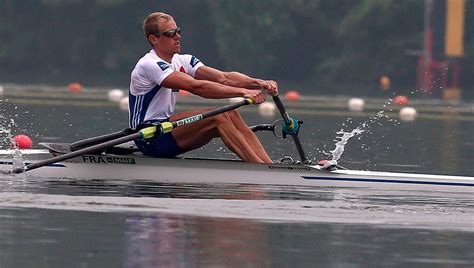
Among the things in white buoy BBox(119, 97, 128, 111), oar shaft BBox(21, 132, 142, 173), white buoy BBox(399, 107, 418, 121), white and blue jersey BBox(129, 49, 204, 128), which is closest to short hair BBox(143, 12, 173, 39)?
white and blue jersey BBox(129, 49, 204, 128)

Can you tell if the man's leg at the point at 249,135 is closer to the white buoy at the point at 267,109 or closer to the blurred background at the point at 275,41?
the white buoy at the point at 267,109

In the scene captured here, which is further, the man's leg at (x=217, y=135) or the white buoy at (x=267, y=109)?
the white buoy at (x=267, y=109)

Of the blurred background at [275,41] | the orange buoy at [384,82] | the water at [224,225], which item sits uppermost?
the blurred background at [275,41]

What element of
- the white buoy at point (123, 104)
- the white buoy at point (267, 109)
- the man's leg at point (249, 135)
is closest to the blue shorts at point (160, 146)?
the man's leg at point (249, 135)

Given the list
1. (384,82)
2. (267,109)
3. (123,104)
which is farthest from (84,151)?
(384,82)

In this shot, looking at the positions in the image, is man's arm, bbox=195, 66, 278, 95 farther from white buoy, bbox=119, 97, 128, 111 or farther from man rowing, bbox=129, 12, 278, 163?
white buoy, bbox=119, 97, 128, 111

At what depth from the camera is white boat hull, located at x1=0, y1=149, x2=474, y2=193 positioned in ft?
44.1

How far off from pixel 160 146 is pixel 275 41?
126 feet

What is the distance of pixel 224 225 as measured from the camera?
10852 millimetres

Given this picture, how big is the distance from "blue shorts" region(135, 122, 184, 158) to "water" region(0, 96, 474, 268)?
1.14 ft

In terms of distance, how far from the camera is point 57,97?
32438 mm

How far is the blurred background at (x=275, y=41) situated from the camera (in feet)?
153

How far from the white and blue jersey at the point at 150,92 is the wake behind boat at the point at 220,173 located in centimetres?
35

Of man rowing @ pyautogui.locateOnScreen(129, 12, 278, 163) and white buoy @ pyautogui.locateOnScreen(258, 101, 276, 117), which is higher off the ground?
white buoy @ pyautogui.locateOnScreen(258, 101, 276, 117)
